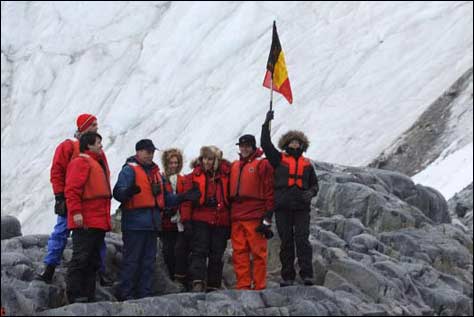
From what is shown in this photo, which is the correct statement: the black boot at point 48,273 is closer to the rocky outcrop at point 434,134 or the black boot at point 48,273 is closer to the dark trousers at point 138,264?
the dark trousers at point 138,264

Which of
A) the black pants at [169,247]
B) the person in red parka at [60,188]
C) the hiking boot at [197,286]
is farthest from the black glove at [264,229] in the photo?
the person in red parka at [60,188]

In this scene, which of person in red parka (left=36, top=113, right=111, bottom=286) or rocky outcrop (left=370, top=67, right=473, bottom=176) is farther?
rocky outcrop (left=370, top=67, right=473, bottom=176)

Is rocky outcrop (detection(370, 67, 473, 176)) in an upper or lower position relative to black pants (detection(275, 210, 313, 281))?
upper

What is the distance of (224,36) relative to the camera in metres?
33.4

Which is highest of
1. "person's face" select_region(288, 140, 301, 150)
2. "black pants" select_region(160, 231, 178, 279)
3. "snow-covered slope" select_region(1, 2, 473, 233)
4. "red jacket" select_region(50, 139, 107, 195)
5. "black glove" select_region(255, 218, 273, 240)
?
"snow-covered slope" select_region(1, 2, 473, 233)

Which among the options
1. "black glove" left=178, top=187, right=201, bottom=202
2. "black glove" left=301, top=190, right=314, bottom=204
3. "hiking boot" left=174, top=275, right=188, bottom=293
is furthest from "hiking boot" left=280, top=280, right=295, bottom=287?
"black glove" left=178, top=187, right=201, bottom=202

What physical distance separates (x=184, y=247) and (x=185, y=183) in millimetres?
744

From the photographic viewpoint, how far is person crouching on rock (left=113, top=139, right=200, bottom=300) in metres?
9.62

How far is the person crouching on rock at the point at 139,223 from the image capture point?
962 cm

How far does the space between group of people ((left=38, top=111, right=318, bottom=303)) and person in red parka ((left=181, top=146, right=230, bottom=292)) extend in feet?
0.04

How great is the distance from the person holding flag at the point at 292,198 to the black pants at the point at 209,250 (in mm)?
719

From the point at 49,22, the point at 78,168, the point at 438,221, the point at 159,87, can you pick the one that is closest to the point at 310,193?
the point at 78,168

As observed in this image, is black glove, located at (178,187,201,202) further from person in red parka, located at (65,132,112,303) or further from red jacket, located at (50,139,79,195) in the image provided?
red jacket, located at (50,139,79,195)

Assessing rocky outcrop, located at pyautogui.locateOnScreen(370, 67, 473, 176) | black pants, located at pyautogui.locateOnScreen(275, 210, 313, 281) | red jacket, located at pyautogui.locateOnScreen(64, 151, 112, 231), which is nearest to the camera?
red jacket, located at pyautogui.locateOnScreen(64, 151, 112, 231)
